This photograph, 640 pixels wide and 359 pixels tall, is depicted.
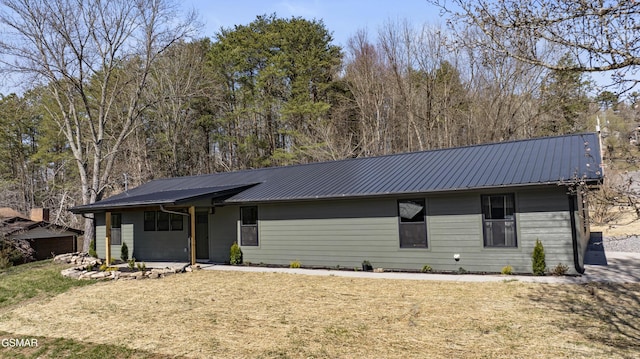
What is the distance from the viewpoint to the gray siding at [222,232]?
14.0m

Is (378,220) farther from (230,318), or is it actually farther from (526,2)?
(526,2)

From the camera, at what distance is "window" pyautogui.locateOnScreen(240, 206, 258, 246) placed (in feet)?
44.4

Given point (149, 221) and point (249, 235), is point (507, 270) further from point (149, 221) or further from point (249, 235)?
point (149, 221)

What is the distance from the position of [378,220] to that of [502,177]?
3.35m

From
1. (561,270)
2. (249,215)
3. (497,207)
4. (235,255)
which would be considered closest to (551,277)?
(561,270)

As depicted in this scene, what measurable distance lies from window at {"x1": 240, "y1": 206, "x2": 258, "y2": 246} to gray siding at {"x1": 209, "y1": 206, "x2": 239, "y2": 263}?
0.83 feet

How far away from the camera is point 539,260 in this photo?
933 centimetres

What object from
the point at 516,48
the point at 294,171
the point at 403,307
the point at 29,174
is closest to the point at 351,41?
the point at 294,171

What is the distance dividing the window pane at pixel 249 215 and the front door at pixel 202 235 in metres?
1.73

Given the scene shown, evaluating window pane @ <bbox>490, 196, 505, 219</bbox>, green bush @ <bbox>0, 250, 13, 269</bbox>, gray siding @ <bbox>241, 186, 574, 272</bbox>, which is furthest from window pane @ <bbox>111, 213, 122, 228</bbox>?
window pane @ <bbox>490, 196, 505, 219</bbox>

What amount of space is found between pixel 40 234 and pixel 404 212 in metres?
15.9

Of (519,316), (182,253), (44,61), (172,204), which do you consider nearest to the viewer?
(519,316)

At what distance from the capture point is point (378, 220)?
1141 centimetres

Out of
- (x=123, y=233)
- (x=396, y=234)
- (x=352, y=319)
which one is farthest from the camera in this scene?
(x=123, y=233)
